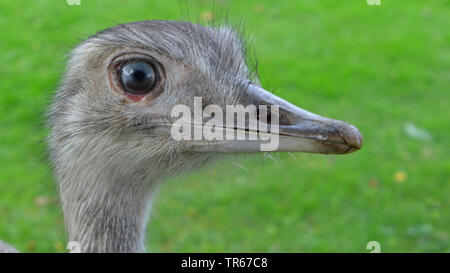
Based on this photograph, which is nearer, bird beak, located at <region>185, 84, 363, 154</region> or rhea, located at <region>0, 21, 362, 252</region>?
bird beak, located at <region>185, 84, 363, 154</region>

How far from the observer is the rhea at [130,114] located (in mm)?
1701

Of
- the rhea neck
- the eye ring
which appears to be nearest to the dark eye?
the eye ring

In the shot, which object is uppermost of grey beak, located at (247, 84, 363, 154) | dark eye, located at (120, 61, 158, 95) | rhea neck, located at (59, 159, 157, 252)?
dark eye, located at (120, 61, 158, 95)

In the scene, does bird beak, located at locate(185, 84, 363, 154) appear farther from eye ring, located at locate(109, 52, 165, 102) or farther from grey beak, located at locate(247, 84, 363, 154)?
eye ring, located at locate(109, 52, 165, 102)

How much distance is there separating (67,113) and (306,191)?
Result: 2.64 m

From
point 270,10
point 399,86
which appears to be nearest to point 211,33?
point 399,86

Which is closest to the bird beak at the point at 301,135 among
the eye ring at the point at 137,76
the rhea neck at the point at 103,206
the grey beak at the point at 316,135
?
the grey beak at the point at 316,135

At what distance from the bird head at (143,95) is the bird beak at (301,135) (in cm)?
8

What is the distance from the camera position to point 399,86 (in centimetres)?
525

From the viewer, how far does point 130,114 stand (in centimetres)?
170

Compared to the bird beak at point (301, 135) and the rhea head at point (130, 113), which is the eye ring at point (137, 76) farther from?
the bird beak at point (301, 135)

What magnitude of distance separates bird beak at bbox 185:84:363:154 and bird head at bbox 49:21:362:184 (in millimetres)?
85

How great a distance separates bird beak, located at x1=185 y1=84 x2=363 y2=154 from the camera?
144 centimetres

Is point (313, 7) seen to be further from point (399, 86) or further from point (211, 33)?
point (211, 33)
